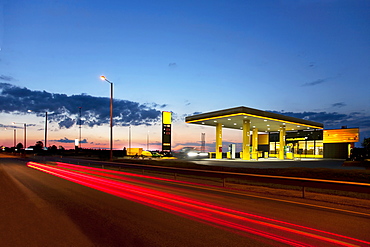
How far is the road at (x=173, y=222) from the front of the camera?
575 cm

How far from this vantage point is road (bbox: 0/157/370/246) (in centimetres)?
575

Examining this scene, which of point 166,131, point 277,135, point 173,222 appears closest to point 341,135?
point 277,135

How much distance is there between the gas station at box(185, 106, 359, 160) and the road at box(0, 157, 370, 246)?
92.5 feet

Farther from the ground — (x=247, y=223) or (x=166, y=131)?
(x=166, y=131)

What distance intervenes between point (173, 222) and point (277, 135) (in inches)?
2649

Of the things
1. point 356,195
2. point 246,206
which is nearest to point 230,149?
point 356,195

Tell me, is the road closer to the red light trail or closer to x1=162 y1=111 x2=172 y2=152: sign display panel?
the red light trail

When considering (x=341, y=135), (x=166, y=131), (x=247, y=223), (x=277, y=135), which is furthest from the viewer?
(x=277, y=135)

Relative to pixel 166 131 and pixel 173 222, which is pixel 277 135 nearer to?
pixel 166 131

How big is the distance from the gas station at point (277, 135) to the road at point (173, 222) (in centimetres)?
2820

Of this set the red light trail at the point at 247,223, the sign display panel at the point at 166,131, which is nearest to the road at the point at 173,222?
the red light trail at the point at 247,223

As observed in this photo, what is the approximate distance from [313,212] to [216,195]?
395cm

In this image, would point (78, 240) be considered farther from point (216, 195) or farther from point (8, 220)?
point (216, 195)

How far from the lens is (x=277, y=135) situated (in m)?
70.5
